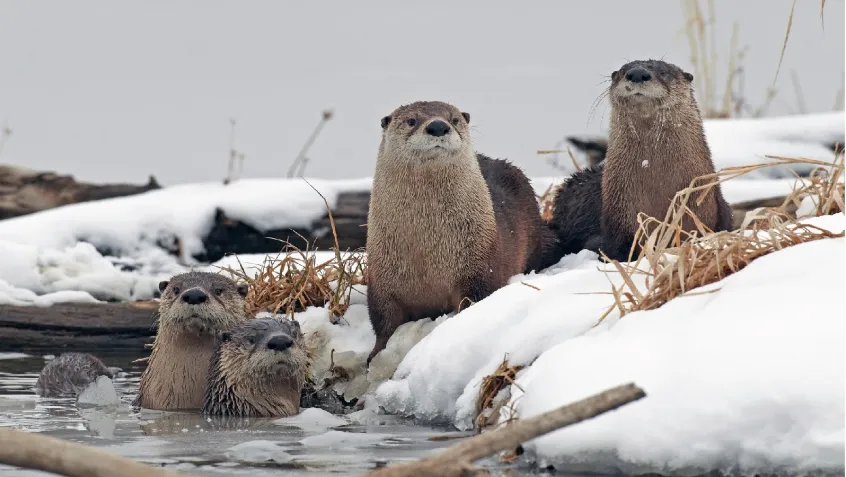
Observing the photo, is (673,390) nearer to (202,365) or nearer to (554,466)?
(554,466)

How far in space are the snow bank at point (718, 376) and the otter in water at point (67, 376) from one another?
7.29 ft

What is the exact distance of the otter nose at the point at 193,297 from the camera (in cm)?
450

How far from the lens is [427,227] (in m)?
4.50

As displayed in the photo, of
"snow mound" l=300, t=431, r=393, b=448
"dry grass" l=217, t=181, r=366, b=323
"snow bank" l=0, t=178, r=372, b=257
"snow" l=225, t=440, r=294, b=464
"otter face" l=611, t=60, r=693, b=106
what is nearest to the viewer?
"snow" l=225, t=440, r=294, b=464

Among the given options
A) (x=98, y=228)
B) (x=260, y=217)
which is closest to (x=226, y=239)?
(x=260, y=217)

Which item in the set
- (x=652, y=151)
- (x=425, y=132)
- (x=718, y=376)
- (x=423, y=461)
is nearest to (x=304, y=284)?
(x=425, y=132)

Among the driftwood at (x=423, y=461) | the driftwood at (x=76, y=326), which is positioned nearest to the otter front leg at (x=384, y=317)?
the driftwood at (x=76, y=326)

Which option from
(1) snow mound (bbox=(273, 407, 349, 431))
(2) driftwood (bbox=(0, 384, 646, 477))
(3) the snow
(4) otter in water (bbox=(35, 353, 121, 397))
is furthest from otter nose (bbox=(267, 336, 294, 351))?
(2) driftwood (bbox=(0, 384, 646, 477))

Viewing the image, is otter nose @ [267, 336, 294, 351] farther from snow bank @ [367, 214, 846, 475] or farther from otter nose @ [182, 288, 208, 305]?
snow bank @ [367, 214, 846, 475]

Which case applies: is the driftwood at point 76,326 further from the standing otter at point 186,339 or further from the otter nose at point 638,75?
the otter nose at point 638,75

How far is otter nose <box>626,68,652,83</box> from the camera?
15.0 feet

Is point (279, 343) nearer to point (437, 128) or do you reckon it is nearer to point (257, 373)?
point (257, 373)

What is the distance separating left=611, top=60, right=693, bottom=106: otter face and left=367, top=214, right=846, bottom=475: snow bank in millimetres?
1277

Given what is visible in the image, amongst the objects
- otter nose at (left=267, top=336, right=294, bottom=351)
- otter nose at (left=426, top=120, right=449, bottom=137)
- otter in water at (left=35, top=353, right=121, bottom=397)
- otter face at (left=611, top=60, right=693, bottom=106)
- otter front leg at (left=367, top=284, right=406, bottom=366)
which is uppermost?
otter face at (left=611, top=60, right=693, bottom=106)
